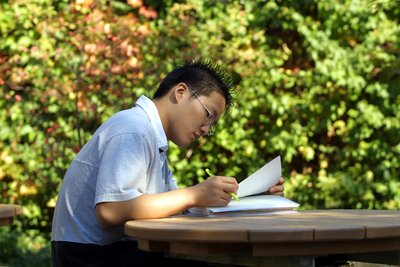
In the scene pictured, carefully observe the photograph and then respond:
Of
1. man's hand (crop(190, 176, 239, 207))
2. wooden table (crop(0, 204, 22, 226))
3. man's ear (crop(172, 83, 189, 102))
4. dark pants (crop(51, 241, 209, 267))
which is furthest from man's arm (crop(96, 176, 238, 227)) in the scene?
wooden table (crop(0, 204, 22, 226))

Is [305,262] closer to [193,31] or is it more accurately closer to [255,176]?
[255,176]

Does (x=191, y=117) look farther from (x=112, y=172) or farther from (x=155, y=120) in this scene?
(x=112, y=172)

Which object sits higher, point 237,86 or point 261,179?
point 237,86

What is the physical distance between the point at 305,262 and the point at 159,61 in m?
4.17

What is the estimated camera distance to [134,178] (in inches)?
116

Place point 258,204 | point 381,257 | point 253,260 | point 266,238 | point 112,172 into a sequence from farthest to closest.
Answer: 1. point 258,204
2. point 381,257
3. point 112,172
4. point 253,260
5. point 266,238

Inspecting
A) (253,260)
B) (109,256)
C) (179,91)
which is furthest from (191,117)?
(253,260)

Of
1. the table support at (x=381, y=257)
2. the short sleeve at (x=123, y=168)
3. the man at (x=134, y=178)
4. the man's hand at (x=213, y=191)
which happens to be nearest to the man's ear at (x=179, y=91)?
the man at (x=134, y=178)

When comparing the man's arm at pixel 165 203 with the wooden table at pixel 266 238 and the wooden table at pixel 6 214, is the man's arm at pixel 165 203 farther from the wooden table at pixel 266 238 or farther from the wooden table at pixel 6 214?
the wooden table at pixel 6 214

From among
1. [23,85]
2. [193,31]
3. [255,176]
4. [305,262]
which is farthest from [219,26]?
[305,262]

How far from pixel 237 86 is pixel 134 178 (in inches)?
159

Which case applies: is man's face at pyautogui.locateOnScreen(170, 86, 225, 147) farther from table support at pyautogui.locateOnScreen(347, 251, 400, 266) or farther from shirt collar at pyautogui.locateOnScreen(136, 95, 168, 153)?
table support at pyautogui.locateOnScreen(347, 251, 400, 266)

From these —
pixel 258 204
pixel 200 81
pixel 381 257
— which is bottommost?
pixel 381 257

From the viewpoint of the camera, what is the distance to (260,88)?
6871mm
